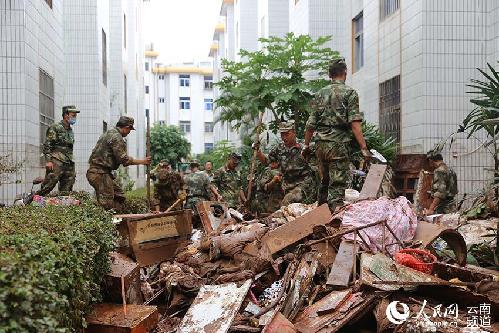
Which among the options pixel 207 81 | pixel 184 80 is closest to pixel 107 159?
pixel 207 81

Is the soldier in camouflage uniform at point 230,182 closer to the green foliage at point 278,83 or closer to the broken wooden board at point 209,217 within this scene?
the green foliage at point 278,83

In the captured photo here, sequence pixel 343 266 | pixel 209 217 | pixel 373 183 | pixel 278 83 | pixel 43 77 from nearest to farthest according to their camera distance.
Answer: pixel 343 266
pixel 373 183
pixel 209 217
pixel 43 77
pixel 278 83

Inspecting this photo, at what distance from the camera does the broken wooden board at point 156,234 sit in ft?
24.4

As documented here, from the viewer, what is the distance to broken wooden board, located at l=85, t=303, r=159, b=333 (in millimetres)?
4477

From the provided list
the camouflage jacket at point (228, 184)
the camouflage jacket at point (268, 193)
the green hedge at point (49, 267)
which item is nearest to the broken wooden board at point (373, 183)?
the green hedge at point (49, 267)

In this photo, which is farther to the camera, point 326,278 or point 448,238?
point 448,238

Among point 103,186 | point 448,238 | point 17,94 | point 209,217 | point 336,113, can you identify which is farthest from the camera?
point 17,94

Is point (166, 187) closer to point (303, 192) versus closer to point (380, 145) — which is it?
point (303, 192)

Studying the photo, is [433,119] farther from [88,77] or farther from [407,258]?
[88,77]

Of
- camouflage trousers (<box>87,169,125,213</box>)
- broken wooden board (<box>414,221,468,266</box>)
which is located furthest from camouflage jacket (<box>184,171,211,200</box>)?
broken wooden board (<box>414,221,468,266</box>)

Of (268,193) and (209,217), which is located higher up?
(268,193)

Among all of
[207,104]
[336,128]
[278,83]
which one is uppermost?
[207,104]

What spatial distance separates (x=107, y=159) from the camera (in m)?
9.66

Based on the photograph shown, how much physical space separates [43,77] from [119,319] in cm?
915
